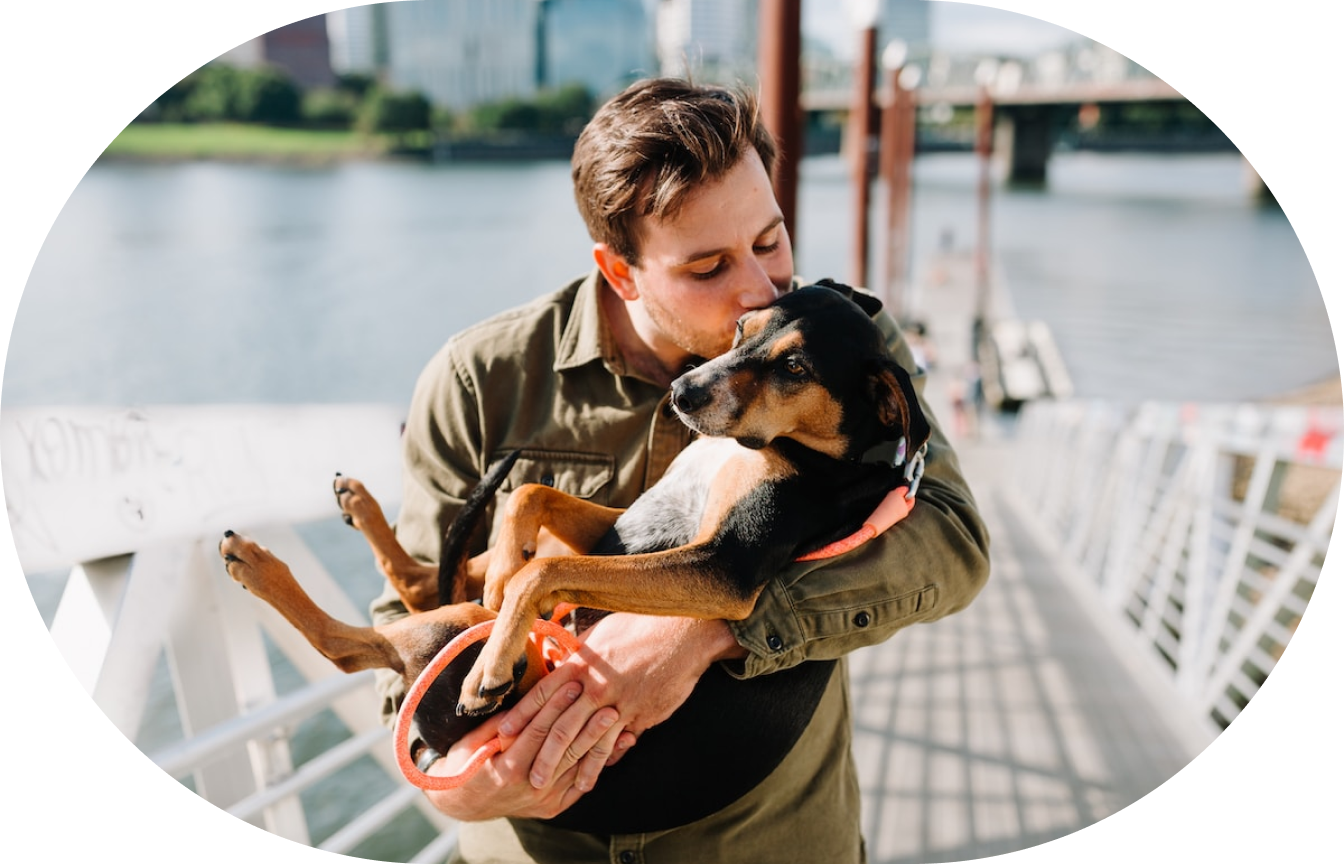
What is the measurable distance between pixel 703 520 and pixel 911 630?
4351 mm

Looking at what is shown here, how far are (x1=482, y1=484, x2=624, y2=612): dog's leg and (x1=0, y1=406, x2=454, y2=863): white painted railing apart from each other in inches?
25.3

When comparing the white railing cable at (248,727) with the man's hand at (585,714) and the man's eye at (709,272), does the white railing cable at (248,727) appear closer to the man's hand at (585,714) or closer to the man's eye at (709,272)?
the man's hand at (585,714)

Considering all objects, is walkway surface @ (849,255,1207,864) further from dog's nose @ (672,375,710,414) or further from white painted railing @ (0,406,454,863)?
dog's nose @ (672,375,710,414)

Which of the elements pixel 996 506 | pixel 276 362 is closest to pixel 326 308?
pixel 276 362

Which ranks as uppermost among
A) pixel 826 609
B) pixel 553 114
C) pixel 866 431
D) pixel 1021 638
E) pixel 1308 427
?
pixel 553 114

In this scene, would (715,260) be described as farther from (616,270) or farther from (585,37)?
(585,37)

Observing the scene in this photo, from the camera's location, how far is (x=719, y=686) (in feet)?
5.89

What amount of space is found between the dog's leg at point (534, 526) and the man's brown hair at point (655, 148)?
46 cm

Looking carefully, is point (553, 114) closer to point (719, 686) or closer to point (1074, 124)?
point (719, 686)

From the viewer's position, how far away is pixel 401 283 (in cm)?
2972

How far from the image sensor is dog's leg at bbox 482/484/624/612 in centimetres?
171

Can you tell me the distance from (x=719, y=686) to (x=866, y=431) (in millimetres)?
527

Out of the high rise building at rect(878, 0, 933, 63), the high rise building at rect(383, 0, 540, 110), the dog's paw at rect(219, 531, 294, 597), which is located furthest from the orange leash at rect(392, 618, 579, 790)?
the high rise building at rect(383, 0, 540, 110)

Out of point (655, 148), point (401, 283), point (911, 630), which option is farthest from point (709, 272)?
point (401, 283)
